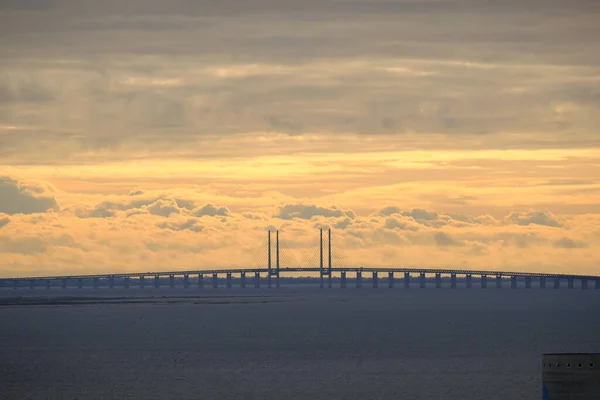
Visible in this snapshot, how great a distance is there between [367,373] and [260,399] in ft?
44.1

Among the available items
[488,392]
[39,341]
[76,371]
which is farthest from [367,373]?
[39,341]

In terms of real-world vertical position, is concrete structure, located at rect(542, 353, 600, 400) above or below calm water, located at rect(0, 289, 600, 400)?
above

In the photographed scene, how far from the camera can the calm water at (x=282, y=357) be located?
58688 mm

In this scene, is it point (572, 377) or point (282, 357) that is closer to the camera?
point (572, 377)

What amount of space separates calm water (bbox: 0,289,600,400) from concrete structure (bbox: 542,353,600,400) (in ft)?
91.4

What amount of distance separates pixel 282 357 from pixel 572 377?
52455 mm

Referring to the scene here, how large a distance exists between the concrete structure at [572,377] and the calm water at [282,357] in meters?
27.9

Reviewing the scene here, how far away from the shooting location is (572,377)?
26.9m

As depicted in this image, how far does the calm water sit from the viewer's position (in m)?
58.7

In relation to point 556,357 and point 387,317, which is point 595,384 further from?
point 387,317

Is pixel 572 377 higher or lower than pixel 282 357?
higher

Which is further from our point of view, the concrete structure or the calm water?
the calm water

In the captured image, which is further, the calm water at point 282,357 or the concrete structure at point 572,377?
the calm water at point 282,357

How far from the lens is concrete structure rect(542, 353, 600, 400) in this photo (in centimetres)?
2655
